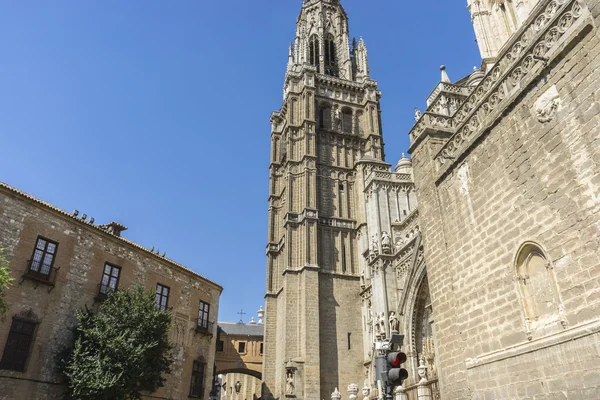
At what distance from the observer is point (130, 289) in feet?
63.3


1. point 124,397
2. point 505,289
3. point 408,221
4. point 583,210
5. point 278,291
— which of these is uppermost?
point 408,221

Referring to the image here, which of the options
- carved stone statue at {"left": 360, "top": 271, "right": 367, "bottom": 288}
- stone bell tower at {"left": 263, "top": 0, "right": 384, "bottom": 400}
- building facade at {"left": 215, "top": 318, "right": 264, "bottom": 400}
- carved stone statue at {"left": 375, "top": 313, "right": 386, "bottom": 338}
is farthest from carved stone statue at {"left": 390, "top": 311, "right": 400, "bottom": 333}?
building facade at {"left": 215, "top": 318, "right": 264, "bottom": 400}

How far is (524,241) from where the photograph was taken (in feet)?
22.9

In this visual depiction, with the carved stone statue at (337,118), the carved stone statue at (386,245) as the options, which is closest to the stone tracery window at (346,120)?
the carved stone statue at (337,118)

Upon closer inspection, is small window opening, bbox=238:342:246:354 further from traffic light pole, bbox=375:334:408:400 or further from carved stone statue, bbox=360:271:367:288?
traffic light pole, bbox=375:334:408:400

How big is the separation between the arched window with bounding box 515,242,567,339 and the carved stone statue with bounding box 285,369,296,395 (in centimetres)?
1983

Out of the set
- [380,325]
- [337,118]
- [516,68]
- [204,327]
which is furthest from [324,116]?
[516,68]

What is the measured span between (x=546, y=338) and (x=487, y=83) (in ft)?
15.8

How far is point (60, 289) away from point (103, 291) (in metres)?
1.95

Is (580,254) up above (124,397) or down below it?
above

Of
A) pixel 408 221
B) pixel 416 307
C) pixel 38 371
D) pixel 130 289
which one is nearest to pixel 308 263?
pixel 408 221

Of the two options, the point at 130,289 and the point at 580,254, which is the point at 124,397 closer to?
the point at 130,289

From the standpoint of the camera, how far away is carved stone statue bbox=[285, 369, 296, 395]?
2438 cm

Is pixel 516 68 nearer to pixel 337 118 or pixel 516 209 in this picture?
pixel 516 209
